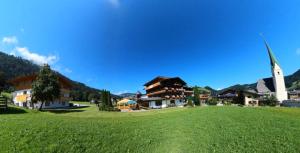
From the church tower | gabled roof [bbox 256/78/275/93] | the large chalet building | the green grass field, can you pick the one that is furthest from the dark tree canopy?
gabled roof [bbox 256/78/275/93]

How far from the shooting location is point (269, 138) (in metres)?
14.0

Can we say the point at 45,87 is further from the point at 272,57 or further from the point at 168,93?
the point at 272,57

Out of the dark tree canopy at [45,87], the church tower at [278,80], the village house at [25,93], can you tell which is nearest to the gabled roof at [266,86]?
the church tower at [278,80]

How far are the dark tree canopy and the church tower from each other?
90069 millimetres

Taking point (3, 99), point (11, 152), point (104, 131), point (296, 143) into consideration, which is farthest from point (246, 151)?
point (3, 99)

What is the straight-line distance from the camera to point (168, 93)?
72.2m

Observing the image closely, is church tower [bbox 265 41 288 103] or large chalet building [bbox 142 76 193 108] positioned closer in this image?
Answer: large chalet building [bbox 142 76 193 108]

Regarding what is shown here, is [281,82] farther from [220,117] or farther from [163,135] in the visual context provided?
[163,135]

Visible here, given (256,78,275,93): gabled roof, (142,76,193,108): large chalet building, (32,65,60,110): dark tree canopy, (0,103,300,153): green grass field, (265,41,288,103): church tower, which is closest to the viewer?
(0,103,300,153): green grass field

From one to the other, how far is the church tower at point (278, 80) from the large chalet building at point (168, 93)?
41.7 metres

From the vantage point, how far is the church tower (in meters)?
89.5

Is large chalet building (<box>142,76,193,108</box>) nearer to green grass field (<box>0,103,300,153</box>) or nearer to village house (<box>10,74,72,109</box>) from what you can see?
village house (<box>10,74,72,109</box>)

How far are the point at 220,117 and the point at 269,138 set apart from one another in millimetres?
5454

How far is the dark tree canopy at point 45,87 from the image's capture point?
4500 centimetres
